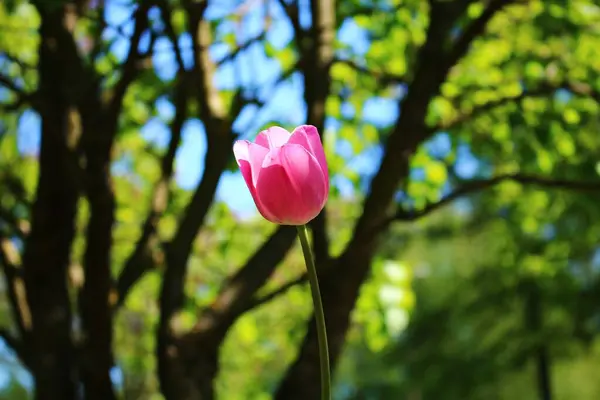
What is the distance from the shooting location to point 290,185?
102cm

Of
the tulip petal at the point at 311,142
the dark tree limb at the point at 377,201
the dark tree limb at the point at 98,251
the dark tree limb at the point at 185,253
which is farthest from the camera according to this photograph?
the dark tree limb at the point at 98,251

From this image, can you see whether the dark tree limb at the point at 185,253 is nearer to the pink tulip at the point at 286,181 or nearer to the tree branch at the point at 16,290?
the tree branch at the point at 16,290

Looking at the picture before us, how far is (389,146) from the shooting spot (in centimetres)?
286

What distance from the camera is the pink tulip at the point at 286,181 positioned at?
40.0 inches

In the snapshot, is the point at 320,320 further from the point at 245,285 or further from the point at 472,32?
the point at 472,32

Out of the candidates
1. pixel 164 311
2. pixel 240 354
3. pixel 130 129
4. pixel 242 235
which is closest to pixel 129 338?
pixel 240 354

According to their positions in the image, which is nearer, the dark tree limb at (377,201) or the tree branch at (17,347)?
the dark tree limb at (377,201)

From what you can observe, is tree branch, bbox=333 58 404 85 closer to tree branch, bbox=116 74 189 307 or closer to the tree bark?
tree branch, bbox=116 74 189 307

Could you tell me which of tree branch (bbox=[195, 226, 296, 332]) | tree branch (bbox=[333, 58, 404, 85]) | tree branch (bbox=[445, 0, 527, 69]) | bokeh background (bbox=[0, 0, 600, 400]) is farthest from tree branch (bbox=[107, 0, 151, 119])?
tree branch (bbox=[445, 0, 527, 69])

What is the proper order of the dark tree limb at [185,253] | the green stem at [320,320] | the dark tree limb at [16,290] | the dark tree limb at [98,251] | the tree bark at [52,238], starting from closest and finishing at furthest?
the green stem at [320,320]
the dark tree limb at [185,253]
the dark tree limb at [98,251]
the tree bark at [52,238]
the dark tree limb at [16,290]

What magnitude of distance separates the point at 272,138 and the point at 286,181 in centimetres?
9

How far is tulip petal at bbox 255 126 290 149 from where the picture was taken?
1.08 meters

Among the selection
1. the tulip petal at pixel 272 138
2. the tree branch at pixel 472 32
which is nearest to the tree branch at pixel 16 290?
the tree branch at pixel 472 32

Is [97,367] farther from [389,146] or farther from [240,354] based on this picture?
[240,354]
